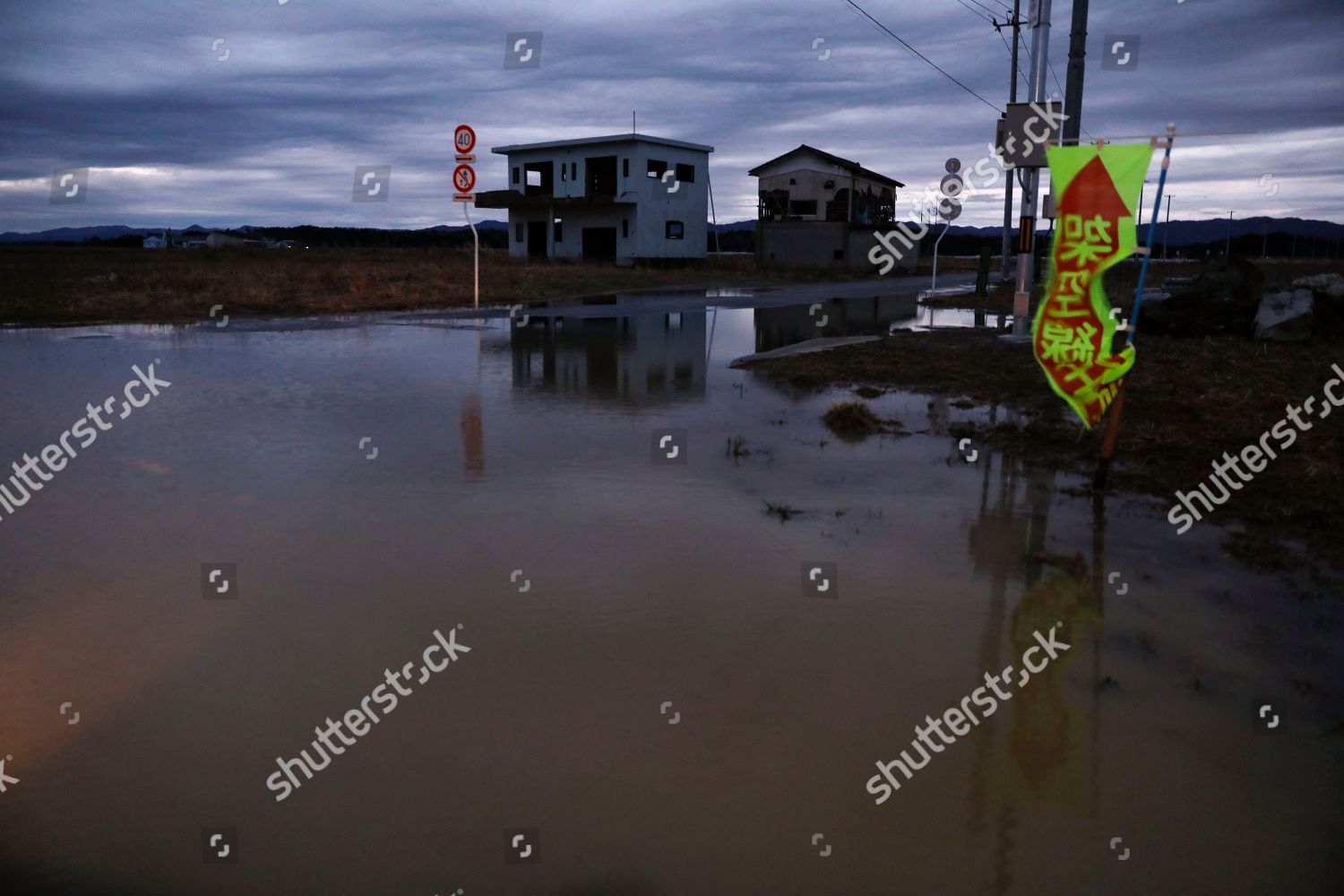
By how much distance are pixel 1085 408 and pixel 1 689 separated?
6.44 metres

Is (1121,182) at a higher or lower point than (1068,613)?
higher

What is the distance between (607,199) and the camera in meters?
44.1

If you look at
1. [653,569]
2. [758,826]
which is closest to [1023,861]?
[758,826]

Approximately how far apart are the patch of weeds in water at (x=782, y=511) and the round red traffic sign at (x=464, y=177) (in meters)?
14.8

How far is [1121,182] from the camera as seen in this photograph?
609cm

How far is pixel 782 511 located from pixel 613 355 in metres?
8.35

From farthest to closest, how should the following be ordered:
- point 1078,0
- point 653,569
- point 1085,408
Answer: point 1078,0 → point 1085,408 → point 653,569

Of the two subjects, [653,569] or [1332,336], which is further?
[1332,336]

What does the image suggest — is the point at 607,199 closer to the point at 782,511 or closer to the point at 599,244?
the point at 599,244

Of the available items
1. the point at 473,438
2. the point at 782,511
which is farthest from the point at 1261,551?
the point at 473,438

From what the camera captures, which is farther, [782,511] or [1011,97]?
[1011,97]

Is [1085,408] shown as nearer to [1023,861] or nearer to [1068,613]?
[1068,613]

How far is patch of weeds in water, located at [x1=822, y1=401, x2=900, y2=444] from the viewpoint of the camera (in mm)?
8859

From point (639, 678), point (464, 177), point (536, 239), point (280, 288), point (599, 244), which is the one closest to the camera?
point (639, 678)
